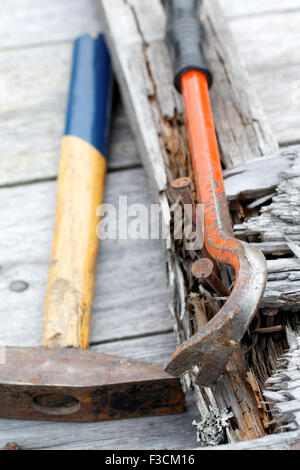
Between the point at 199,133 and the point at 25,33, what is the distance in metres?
1.25

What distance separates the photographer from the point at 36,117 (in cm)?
194

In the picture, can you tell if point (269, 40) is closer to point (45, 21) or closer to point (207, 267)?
point (45, 21)

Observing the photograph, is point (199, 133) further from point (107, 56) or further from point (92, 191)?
point (107, 56)

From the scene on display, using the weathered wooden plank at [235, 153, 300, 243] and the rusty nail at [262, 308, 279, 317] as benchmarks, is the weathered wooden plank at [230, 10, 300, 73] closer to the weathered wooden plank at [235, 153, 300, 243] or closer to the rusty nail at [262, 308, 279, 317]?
the weathered wooden plank at [235, 153, 300, 243]

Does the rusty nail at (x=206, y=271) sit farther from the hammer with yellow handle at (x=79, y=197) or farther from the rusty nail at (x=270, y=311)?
the hammer with yellow handle at (x=79, y=197)

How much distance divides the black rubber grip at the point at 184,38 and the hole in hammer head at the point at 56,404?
92cm

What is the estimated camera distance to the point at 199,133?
1.32 meters

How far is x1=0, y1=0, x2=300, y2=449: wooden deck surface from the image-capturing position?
4.03 ft

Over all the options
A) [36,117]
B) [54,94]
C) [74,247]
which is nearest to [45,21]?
[54,94]

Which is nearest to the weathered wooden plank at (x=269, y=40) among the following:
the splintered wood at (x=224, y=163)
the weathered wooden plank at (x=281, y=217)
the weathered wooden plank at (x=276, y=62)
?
the weathered wooden plank at (x=276, y=62)

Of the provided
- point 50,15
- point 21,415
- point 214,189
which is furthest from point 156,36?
point 21,415

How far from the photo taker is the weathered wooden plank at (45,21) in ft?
7.18

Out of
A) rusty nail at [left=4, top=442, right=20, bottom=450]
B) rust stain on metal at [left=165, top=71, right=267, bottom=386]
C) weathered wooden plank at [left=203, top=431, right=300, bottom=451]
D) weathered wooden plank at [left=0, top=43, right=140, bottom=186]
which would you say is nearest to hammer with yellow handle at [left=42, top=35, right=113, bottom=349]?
weathered wooden plank at [left=0, top=43, right=140, bottom=186]

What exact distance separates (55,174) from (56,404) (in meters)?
0.81
